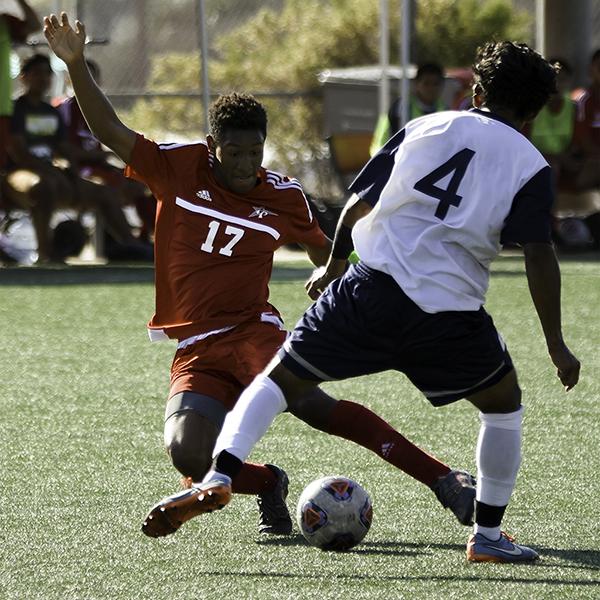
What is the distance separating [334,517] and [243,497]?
91 cm

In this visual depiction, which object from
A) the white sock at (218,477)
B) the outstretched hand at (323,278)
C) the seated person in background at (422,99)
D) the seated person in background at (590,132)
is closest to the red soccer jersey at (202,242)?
the outstretched hand at (323,278)

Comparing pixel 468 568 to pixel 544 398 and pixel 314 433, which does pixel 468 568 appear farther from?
pixel 544 398

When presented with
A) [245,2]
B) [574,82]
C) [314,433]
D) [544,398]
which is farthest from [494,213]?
[245,2]

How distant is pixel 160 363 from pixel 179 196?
354 cm

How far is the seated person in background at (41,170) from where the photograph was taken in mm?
12594

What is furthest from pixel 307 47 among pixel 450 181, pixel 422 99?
pixel 450 181

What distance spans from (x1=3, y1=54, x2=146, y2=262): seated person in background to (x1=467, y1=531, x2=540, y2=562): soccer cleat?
8693 millimetres

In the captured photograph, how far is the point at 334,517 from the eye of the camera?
4.53 m

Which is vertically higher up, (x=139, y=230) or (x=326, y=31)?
(x=326, y=31)

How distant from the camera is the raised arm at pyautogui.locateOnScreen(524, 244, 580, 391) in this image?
4.16 metres

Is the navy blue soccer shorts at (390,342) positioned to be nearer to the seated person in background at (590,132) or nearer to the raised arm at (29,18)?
the raised arm at (29,18)

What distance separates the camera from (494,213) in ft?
13.8

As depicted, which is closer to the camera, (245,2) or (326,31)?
(326,31)

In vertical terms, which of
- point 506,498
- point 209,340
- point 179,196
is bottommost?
point 506,498
